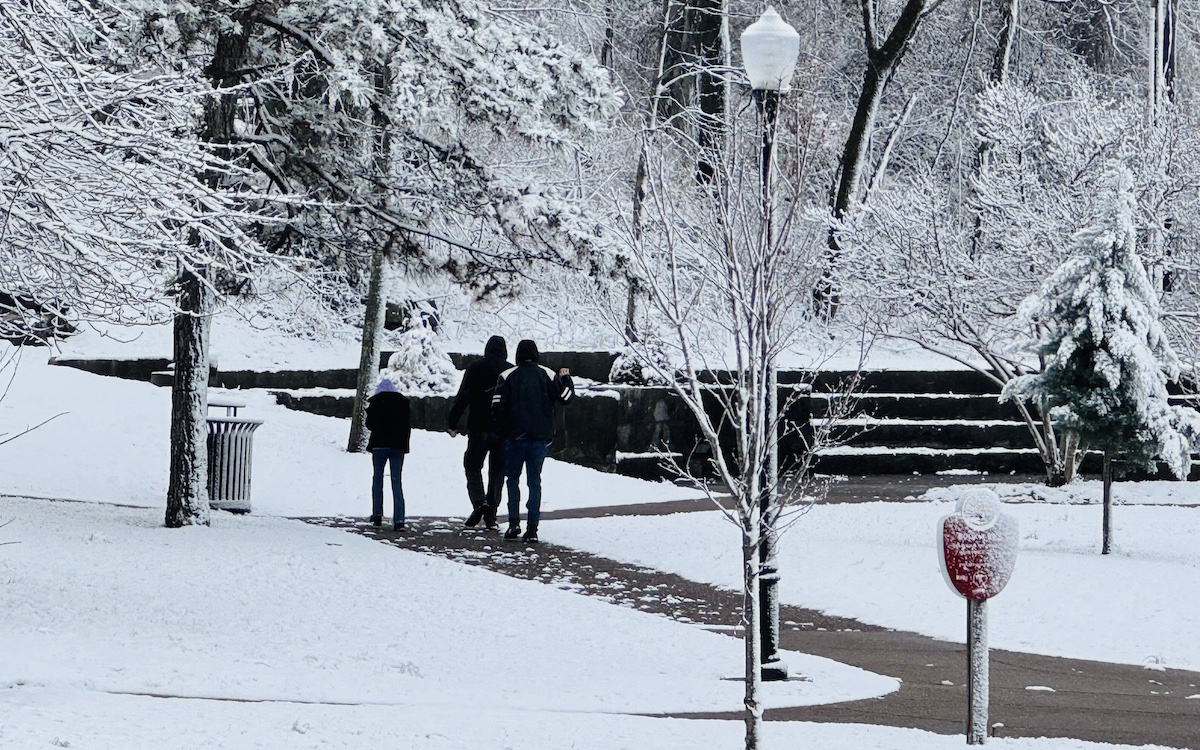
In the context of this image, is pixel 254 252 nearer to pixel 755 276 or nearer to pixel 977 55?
pixel 755 276

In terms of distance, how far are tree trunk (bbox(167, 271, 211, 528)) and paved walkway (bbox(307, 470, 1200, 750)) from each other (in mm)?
1913

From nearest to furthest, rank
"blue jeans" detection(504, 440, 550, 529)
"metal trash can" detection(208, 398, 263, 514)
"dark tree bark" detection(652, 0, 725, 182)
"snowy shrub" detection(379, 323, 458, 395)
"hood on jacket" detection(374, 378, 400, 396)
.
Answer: "blue jeans" detection(504, 440, 550, 529)
"hood on jacket" detection(374, 378, 400, 396)
"metal trash can" detection(208, 398, 263, 514)
"snowy shrub" detection(379, 323, 458, 395)
"dark tree bark" detection(652, 0, 725, 182)

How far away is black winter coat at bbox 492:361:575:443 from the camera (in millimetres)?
13492

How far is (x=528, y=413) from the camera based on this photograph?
531 inches

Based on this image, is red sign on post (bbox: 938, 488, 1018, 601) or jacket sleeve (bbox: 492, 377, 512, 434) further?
jacket sleeve (bbox: 492, 377, 512, 434)

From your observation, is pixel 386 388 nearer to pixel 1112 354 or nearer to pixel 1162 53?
pixel 1112 354

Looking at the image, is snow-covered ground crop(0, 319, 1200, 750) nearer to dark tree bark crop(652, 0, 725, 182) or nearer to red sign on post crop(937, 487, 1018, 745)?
red sign on post crop(937, 487, 1018, 745)

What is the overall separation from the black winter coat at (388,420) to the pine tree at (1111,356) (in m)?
5.84

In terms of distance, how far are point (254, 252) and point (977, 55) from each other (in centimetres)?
2658

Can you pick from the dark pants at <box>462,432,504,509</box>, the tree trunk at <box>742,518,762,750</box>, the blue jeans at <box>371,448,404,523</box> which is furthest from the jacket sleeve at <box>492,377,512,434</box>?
the tree trunk at <box>742,518,762,750</box>

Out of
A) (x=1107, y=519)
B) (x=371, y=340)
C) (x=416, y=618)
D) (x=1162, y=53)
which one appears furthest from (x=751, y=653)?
(x=1162, y=53)

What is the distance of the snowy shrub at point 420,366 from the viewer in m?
22.7

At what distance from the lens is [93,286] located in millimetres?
7902

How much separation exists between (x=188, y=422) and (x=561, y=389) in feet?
10.7
